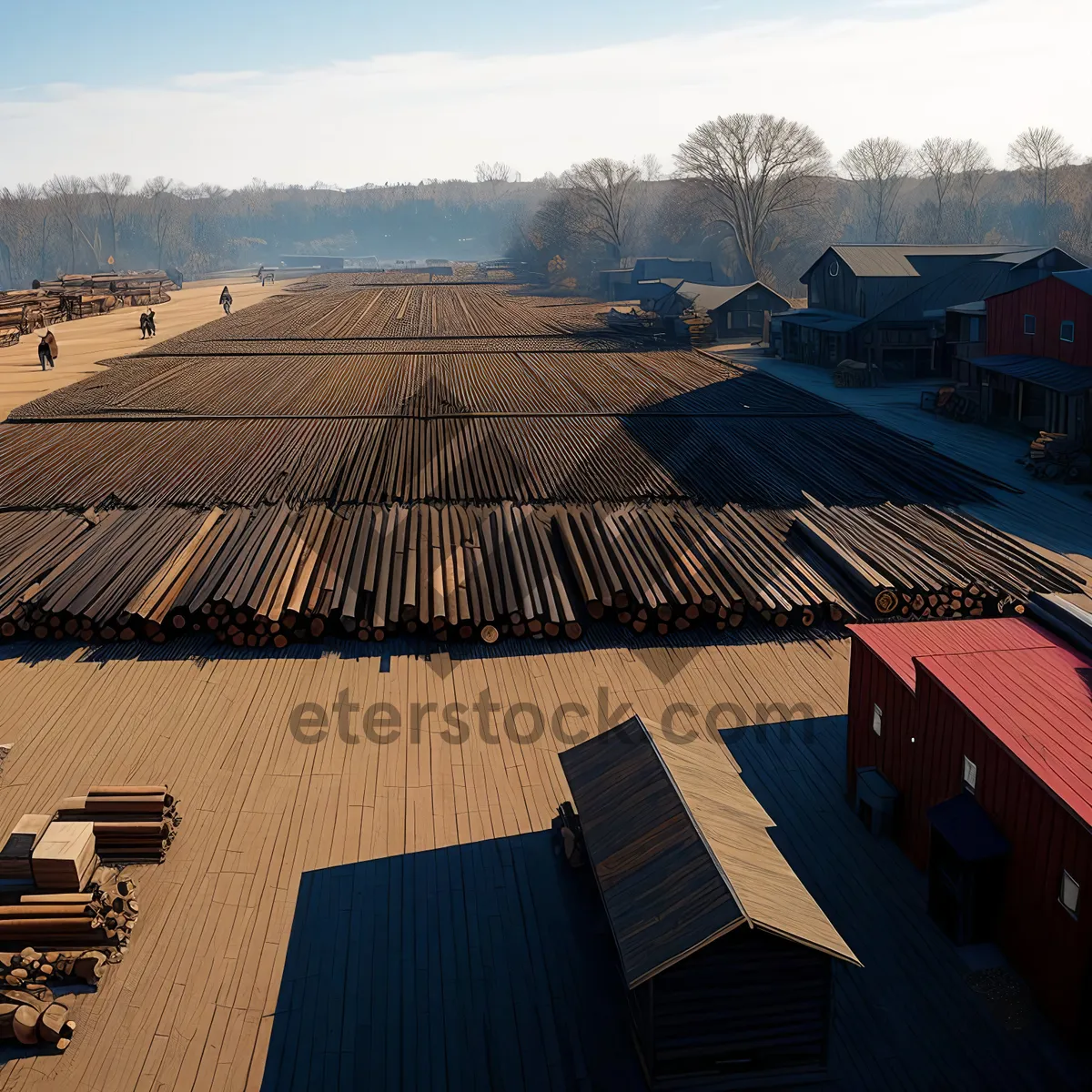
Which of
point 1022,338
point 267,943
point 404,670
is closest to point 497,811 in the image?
point 267,943

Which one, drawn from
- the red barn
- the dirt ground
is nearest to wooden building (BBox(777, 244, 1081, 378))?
the red barn

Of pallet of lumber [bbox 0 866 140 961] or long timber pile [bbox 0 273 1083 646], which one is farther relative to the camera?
long timber pile [bbox 0 273 1083 646]

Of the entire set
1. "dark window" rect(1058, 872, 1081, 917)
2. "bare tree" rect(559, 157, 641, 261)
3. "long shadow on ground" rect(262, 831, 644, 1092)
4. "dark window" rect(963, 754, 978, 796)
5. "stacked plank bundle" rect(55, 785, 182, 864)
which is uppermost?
"bare tree" rect(559, 157, 641, 261)

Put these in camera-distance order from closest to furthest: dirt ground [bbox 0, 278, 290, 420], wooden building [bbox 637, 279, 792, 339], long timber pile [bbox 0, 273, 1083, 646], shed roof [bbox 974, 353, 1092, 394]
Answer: long timber pile [bbox 0, 273, 1083, 646] < shed roof [bbox 974, 353, 1092, 394] < dirt ground [bbox 0, 278, 290, 420] < wooden building [bbox 637, 279, 792, 339]

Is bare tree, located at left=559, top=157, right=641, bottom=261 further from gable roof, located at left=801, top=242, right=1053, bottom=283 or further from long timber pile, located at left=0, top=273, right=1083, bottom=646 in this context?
long timber pile, located at left=0, top=273, right=1083, bottom=646

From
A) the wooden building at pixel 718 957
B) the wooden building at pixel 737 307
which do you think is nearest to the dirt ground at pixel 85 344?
the wooden building at pixel 737 307

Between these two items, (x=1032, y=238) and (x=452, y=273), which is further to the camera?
(x=452, y=273)

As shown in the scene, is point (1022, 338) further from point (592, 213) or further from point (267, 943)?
point (592, 213)
